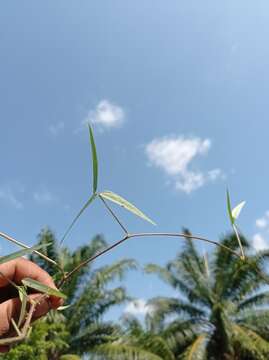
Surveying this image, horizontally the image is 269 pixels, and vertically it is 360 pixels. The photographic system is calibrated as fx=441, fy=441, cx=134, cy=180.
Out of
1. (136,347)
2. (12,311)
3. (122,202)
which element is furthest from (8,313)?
(136,347)

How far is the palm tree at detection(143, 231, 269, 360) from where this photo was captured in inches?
359

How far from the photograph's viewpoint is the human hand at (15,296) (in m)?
0.35

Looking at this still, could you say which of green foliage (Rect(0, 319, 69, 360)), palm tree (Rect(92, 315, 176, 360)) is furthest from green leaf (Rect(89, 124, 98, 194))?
palm tree (Rect(92, 315, 176, 360))

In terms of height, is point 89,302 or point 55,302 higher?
point 89,302

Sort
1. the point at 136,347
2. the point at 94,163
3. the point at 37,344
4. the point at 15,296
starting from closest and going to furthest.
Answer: the point at 94,163 → the point at 15,296 → the point at 37,344 → the point at 136,347

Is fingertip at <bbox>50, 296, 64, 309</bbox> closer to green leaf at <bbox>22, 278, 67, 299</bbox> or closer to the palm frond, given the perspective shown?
green leaf at <bbox>22, 278, 67, 299</bbox>

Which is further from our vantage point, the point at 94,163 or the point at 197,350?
the point at 197,350

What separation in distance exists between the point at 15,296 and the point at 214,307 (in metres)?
9.61

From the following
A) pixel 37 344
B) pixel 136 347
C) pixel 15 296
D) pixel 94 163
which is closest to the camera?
pixel 94 163

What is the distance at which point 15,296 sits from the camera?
43 cm

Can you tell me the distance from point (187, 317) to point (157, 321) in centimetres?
74

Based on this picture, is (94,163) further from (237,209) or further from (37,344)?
(37,344)

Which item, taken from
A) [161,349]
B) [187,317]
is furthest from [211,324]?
[161,349]

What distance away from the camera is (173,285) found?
10211mm
